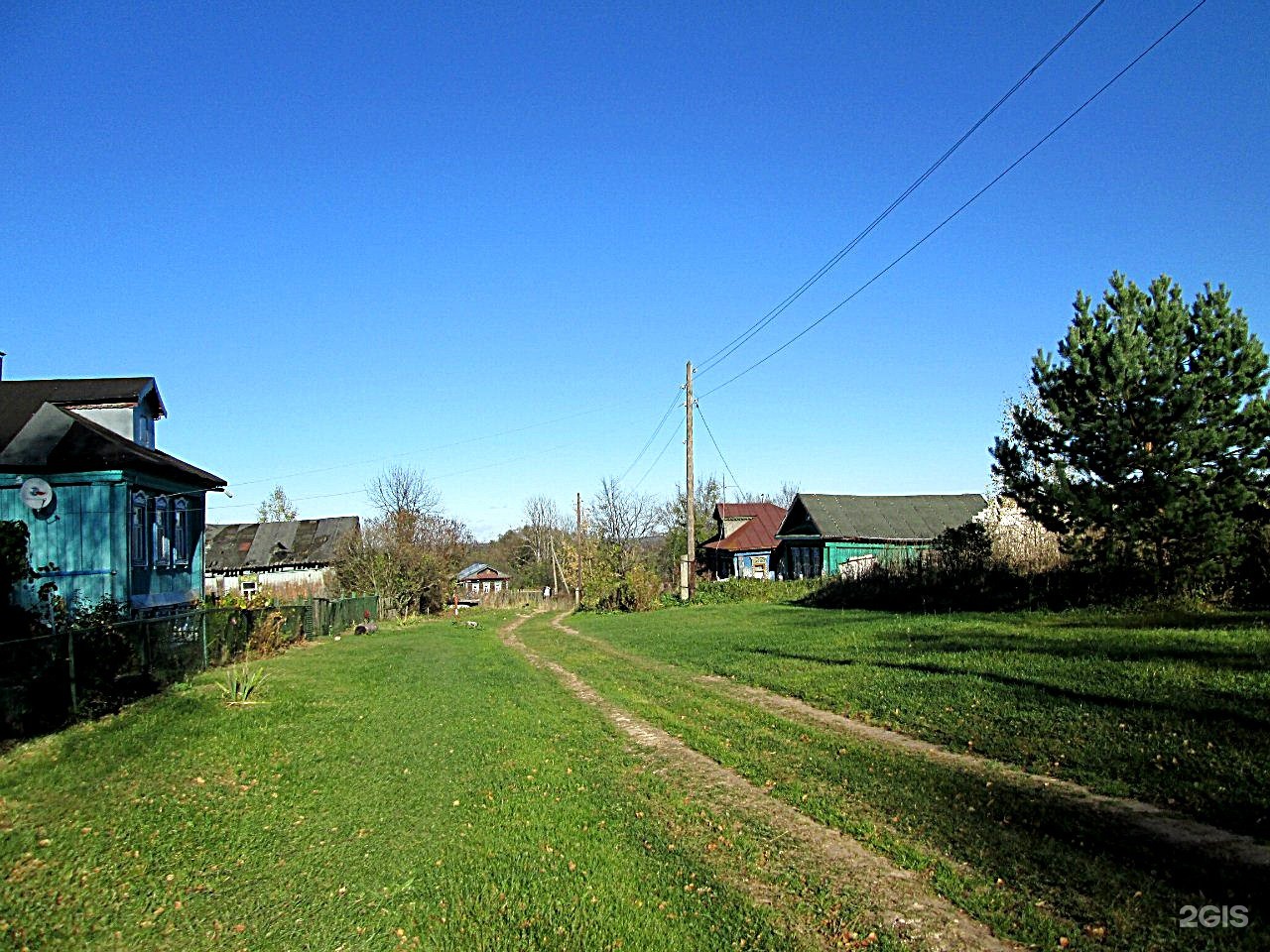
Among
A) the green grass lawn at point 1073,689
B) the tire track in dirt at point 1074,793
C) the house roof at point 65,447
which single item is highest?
the house roof at point 65,447

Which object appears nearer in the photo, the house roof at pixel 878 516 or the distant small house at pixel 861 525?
the distant small house at pixel 861 525

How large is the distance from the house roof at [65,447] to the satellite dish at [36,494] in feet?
1.88

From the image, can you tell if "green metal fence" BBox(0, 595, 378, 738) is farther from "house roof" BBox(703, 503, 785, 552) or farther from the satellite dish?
"house roof" BBox(703, 503, 785, 552)

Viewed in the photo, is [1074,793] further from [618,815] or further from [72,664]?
[72,664]

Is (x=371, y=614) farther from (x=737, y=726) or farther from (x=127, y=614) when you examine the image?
(x=737, y=726)

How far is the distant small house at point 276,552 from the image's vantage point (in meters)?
57.0

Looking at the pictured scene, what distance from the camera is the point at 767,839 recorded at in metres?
6.53

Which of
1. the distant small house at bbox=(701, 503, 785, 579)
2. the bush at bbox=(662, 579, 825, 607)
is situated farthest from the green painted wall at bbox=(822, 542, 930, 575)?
the distant small house at bbox=(701, 503, 785, 579)

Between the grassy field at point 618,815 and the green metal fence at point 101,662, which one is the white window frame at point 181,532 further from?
the grassy field at point 618,815

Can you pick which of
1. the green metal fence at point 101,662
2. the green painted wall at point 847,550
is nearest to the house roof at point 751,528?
the green painted wall at point 847,550

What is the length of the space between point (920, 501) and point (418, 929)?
151 ft

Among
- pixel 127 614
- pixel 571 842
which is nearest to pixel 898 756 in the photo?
pixel 571 842

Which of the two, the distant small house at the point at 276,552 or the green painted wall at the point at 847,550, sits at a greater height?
the distant small house at the point at 276,552

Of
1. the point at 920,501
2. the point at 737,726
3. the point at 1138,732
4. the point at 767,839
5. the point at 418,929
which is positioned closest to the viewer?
the point at 418,929
